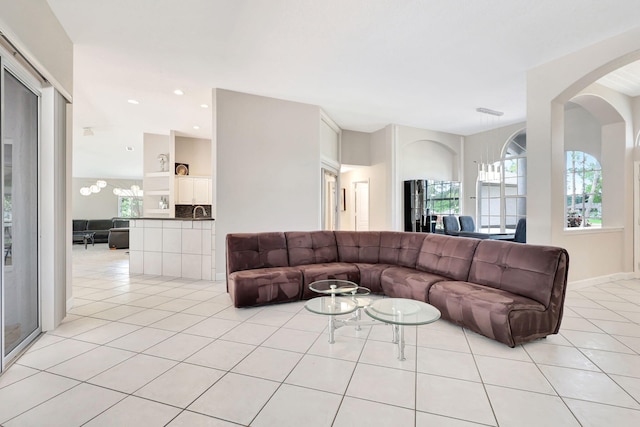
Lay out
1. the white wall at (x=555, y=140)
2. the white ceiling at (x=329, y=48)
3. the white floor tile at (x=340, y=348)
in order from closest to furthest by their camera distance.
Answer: the white floor tile at (x=340, y=348) < the white ceiling at (x=329, y=48) < the white wall at (x=555, y=140)

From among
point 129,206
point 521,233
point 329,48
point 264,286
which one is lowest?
point 264,286

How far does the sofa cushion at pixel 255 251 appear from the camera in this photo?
3604 millimetres

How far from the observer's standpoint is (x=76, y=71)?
4.04 meters

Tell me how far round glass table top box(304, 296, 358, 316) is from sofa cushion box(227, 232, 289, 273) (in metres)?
1.28

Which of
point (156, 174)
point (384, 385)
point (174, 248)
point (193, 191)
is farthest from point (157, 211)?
point (384, 385)

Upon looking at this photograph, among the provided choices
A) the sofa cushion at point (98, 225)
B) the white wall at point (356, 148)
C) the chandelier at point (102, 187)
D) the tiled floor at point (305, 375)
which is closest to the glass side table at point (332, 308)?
the tiled floor at point (305, 375)

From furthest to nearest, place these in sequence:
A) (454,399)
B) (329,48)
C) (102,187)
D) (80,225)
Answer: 1. (102,187)
2. (80,225)
3. (329,48)
4. (454,399)

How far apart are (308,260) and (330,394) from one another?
7.38ft

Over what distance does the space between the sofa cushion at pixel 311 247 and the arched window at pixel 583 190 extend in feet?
14.6

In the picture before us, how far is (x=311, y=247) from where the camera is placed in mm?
4043

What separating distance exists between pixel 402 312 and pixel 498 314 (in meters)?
0.79

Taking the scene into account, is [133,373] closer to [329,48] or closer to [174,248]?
[174,248]

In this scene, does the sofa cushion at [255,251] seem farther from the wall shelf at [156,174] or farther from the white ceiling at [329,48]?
the wall shelf at [156,174]

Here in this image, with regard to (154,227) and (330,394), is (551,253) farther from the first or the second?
(154,227)
